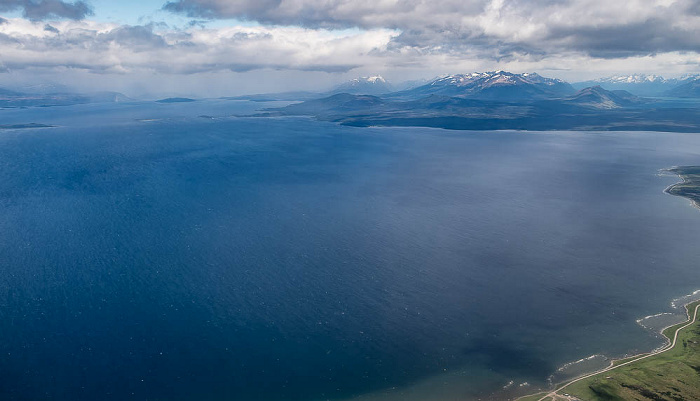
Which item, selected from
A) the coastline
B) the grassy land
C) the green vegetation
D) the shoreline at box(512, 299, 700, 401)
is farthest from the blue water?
the green vegetation

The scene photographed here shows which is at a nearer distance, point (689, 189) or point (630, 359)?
point (630, 359)

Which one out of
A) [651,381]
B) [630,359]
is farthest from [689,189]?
[651,381]

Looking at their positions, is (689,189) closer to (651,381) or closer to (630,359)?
(630,359)

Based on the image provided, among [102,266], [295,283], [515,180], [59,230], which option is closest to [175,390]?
[295,283]

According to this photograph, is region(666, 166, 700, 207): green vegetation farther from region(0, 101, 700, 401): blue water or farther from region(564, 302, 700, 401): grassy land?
region(564, 302, 700, 401): grassy land

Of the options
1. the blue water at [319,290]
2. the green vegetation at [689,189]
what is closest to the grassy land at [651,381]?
the blue water at [319,290]

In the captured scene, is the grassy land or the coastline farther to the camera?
the coastline

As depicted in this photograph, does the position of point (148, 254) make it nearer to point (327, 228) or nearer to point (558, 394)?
point (327, 228)
